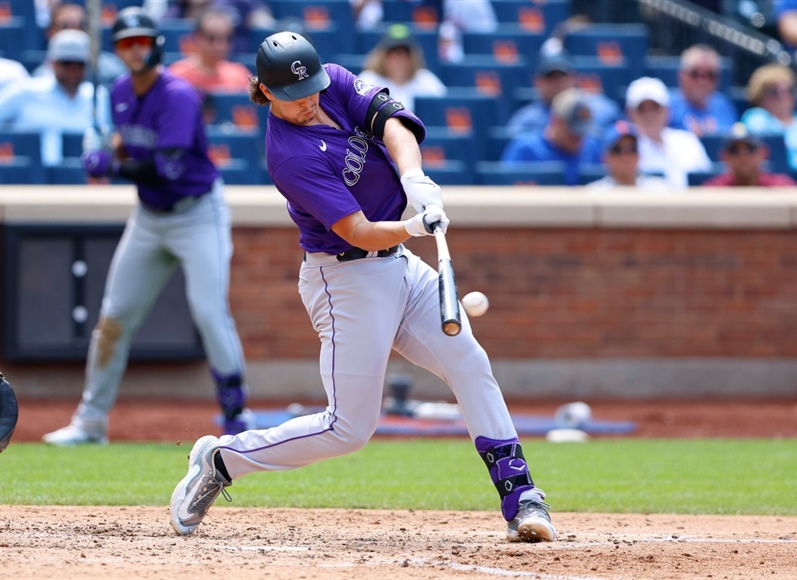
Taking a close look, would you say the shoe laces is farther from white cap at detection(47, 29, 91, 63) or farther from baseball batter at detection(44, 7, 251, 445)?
white cap at detection(47, 29, 91, 63)

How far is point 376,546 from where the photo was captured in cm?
493

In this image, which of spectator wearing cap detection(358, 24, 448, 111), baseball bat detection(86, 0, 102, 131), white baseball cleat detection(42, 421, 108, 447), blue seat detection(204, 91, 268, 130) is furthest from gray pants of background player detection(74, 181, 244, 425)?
spectator wearing cap detection(358, 24, 448, 111)

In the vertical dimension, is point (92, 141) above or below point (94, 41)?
below

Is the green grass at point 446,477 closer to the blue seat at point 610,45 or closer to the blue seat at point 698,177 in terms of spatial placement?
the blue seat at point 698,177

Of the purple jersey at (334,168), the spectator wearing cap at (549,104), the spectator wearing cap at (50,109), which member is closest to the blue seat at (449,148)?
the spectator wearing cap at (549,104)

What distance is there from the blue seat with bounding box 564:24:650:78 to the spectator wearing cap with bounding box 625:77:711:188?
1.81 meters

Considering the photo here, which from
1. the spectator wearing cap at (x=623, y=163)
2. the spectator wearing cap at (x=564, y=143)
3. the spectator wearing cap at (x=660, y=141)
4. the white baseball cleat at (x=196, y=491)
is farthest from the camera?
the spectator wearing cap at (x=660, y=141)

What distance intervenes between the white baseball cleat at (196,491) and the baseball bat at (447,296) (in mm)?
1170

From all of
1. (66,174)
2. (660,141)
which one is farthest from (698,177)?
(66,174)

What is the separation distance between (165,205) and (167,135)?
401 mm

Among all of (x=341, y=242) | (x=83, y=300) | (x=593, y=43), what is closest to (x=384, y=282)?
(x=341, y=242)

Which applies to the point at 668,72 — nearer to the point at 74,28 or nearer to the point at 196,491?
the point at 74,28

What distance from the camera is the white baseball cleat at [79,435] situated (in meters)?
8.10

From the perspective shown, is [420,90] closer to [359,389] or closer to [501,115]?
[501,115]
